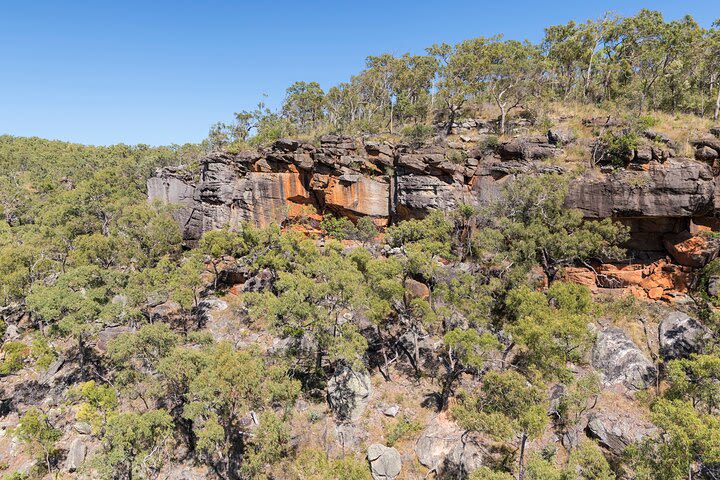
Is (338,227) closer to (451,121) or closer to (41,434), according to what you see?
(451,121)

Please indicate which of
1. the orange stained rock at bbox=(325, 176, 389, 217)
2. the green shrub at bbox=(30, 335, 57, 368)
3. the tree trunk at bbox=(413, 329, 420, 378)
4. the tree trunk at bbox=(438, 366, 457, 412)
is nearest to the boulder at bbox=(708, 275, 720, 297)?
the tree trunk at bbox=(438, 366, 457, 412)

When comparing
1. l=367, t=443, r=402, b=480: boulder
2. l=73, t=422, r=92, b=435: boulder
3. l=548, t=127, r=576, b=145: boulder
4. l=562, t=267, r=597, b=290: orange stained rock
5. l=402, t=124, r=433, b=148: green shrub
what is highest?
l=402, t=124, r=433, b=148: green shrub

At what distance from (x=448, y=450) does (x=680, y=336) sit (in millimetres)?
20245

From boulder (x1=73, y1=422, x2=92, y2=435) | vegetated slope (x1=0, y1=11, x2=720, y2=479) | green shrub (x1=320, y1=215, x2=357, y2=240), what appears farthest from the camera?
green shrub (x1=320, y1=215, x2=357, y2=240)

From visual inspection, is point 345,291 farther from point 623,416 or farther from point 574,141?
point 574,141

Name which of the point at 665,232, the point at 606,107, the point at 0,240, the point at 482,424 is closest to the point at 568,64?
the point at 606,107

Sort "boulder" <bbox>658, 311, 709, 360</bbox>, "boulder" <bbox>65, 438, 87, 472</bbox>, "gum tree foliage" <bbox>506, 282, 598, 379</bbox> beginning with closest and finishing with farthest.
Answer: "gum tree foliage" <bbox>506, 282, 598, 379</bbox> → "boulder" <bbox>65, 438, 87, 472</bbox> → "boulder" <bbox>658, 311, 709, 360</bbox>

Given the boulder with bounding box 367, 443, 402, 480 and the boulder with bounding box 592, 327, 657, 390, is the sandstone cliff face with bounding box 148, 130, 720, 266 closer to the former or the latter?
the boulder with bounding box 592, 327, 657, 390

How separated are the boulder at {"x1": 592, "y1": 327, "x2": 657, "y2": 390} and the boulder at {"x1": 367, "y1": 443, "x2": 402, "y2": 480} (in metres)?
16.2

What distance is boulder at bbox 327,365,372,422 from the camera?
78.1 ft

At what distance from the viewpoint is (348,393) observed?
2425 cm

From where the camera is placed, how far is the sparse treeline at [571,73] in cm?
3859

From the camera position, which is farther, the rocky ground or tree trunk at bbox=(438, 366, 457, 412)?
tree trunk at bbox=(438, 366, 457, 412)

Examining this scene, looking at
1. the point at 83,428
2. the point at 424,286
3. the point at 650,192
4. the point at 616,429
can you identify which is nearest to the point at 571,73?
the point at 650,192
